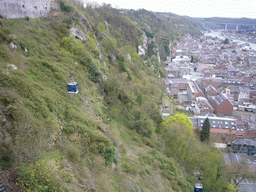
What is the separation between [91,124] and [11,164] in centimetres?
628

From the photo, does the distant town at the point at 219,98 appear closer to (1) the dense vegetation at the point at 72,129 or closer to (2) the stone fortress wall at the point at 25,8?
(1) the dense vegetation at the point at 72,129

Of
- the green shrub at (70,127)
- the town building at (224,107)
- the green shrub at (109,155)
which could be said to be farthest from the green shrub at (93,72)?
the town building at (224,107)

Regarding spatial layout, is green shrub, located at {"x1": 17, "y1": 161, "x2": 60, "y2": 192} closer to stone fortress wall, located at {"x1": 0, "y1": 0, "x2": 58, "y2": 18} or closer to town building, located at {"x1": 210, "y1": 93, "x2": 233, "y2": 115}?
stone fortress wall, located at {"x1": 0, "y1": 0, "x2": 58, "y2": 18}

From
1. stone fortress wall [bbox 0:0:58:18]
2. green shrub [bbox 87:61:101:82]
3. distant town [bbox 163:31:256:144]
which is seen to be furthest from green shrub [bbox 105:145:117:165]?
distant town [bbox 163:31:256:144]

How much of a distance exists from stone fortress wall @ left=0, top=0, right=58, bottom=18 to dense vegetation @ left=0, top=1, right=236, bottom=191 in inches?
33.8

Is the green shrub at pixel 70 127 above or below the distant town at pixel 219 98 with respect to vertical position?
above

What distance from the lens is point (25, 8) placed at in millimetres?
19453

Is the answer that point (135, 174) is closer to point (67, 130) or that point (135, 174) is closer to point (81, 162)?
point (81, 162)

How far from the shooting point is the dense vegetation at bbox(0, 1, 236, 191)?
688cm

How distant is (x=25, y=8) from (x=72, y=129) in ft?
56.8

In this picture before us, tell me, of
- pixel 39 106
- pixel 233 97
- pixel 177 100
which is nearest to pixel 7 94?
pixel 39 106

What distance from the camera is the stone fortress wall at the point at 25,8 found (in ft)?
54.4

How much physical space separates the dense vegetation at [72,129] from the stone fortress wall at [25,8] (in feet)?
2.82

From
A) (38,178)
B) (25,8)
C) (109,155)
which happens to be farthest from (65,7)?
(38,178)
